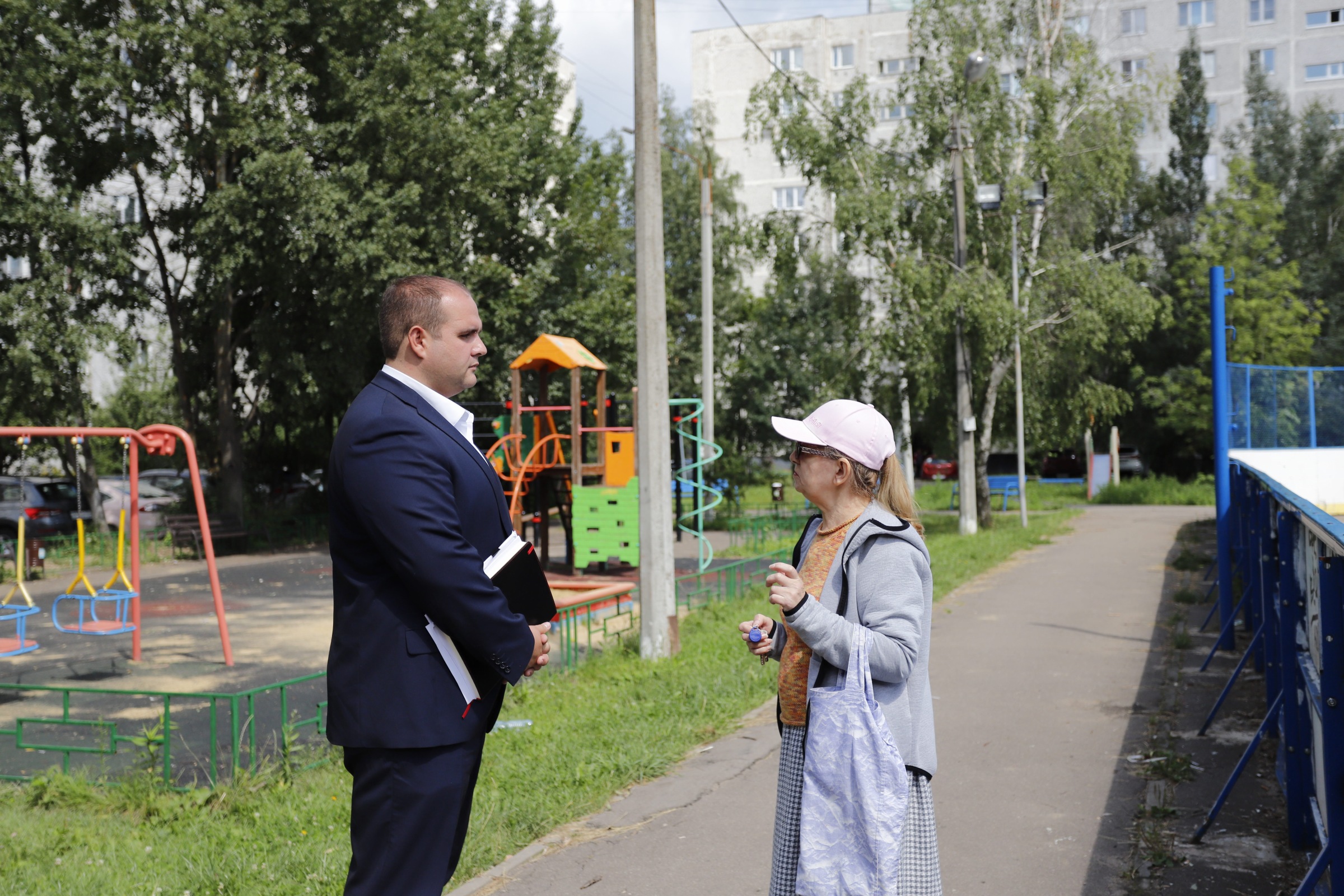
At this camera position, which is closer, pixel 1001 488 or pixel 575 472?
pixel 575 472

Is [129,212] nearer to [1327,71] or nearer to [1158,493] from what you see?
[1158,493]

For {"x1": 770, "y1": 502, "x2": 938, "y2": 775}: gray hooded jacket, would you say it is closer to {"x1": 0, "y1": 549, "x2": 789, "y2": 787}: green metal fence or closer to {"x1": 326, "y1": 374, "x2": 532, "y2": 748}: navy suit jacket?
{"x1": 326, "y1": 374, "x2": 532, "y2": 748}: navy suit jacket

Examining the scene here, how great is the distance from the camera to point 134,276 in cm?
2384

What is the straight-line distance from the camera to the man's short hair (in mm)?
2721

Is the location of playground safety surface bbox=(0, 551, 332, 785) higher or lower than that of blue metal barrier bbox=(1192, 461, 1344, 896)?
lower

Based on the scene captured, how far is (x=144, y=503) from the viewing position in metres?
30.1

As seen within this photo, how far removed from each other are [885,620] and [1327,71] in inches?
2169

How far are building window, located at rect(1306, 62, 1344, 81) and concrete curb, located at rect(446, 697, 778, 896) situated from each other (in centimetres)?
5165

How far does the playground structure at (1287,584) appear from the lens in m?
3.54

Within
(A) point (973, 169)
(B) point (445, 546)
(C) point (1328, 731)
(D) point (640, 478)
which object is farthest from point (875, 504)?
(A) point (973, 169)

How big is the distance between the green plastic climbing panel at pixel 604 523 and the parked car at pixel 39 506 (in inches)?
463

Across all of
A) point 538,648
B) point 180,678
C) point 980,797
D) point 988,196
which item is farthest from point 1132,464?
point 538,648

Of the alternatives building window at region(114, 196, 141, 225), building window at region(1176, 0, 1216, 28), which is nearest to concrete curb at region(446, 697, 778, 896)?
building window at region(114, 196, 141, 225)

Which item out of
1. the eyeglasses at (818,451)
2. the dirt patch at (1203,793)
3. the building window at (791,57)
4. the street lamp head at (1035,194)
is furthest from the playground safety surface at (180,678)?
the building window at (791,57)
